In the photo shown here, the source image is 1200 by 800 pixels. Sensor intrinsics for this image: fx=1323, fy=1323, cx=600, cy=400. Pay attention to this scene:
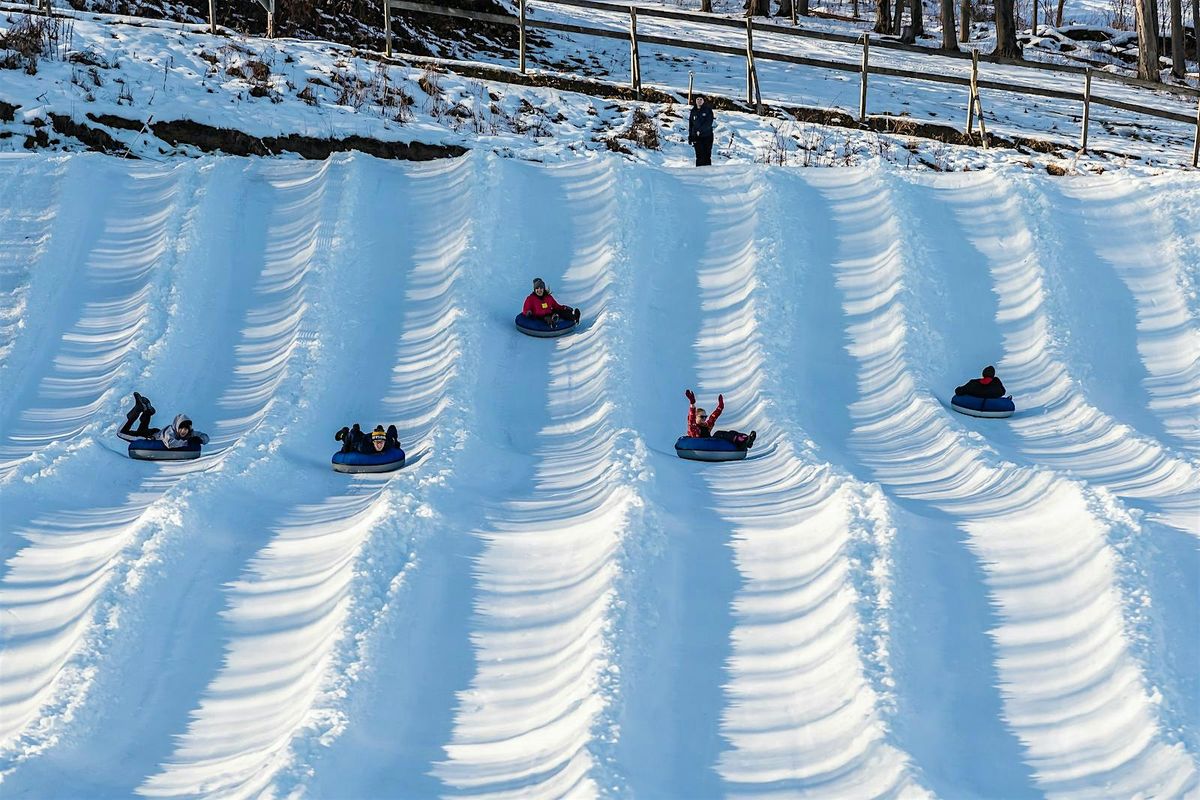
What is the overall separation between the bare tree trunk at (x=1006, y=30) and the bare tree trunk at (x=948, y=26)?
3.05 feet

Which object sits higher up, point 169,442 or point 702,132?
point 702,132

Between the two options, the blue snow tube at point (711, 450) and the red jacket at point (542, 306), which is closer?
the blue snow tube at point (711, 450)

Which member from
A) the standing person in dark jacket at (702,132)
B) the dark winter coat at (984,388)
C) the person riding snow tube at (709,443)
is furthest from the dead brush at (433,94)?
the dark winter coat at (984,388)

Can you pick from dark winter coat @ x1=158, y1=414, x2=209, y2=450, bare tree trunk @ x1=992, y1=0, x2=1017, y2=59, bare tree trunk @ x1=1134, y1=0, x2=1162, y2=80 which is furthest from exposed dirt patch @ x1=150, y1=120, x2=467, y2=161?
bare tree trunk @ x1=1134, y1=0, x2=1162, y2=80

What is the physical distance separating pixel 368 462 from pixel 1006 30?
21525mm

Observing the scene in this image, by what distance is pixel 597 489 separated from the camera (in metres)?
11.2

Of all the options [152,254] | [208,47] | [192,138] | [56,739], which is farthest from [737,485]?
[208,47]

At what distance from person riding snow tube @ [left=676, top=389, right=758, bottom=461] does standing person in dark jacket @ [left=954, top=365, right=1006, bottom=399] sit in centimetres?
245

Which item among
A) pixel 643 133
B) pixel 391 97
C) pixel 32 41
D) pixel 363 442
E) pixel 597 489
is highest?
pixel 32 41

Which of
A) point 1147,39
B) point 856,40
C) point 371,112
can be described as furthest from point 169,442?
point 1147,39

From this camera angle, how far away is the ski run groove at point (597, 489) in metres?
7.98

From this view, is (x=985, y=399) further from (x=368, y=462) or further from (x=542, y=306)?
(x=368, y=462)

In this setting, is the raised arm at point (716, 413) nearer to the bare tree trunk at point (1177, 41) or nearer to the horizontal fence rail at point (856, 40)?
the horizontal fence rail at point (856, 40)

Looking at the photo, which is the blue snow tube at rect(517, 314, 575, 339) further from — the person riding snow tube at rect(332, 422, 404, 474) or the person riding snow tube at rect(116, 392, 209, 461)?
the person riding snow tube at rect(116, 392, 209, 461)
